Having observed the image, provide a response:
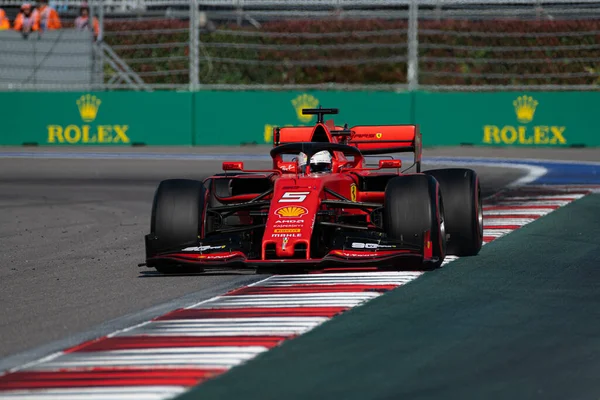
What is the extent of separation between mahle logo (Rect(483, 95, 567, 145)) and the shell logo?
18433 mm

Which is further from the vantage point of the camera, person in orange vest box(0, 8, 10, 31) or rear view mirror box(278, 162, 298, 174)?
person in orange vest box(0, 8, 10, 31)

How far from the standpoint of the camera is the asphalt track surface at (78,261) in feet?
25.1

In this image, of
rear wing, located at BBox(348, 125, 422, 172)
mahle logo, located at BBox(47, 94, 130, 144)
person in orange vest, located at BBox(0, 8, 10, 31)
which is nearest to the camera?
rear wing, located at BBox(348, 125, 422, 172)

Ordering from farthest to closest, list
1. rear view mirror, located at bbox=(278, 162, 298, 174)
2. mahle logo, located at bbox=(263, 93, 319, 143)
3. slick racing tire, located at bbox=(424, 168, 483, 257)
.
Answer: mahle logo, located at bbox=(263, 93, 319, 143)
slick racing tire, located at bbox=(424, 168, 483, 257)
rear view mirror, located at bbox=(278, 162, 298, 174)

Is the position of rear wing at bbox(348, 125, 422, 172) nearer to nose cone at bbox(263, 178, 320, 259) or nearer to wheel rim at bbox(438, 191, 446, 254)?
wheel rim at bbox(438, 191, 446, 254)

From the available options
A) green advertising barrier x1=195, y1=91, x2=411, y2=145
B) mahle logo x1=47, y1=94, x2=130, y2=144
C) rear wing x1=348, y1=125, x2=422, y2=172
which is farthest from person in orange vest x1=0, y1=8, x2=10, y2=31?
rear wing x1=348, y1=125, x2=422, y2=172

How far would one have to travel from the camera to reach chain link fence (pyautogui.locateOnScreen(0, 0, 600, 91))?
1110 inches

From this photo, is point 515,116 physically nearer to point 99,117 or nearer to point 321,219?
point 99,117

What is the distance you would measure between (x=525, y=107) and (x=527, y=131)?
19.7 inches

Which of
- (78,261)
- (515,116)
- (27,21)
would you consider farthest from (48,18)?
(78,261)

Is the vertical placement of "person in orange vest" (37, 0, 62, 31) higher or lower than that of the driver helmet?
higher

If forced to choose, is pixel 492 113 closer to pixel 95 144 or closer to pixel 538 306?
pixel 95 144

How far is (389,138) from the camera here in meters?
11.8

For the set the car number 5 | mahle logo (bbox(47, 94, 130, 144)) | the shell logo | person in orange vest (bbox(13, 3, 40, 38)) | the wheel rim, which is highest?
person in orange vest (bbox(13, 3, 40, 38))
